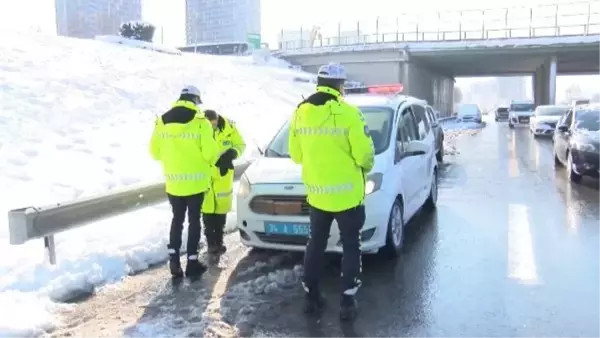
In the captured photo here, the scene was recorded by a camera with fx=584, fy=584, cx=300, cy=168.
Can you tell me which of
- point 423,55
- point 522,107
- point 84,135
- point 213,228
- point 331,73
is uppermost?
point 423,55

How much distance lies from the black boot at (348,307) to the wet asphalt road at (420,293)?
7 centimetres

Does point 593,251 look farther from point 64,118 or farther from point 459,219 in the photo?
point 64,118

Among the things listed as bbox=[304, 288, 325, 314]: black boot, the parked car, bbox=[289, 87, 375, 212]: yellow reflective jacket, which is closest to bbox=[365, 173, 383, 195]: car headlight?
the parked car

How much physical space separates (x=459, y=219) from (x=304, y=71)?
2944cm

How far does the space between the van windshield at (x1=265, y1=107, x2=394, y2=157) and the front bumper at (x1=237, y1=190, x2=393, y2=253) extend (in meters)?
0.92

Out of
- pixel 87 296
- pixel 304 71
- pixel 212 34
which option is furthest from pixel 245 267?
pixel 212 34

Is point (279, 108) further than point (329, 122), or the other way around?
point (279, 108)

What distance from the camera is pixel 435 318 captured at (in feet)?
15.6

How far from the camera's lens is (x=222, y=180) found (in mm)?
7008

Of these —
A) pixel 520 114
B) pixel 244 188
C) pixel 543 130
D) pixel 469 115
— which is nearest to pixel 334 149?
pixel 244 188

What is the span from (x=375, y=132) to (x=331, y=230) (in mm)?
1694

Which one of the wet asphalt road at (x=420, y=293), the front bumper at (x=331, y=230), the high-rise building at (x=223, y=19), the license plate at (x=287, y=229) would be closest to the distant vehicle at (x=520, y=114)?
the high-rise building at (x=223, y=19)

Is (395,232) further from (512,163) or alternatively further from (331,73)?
(512,163)

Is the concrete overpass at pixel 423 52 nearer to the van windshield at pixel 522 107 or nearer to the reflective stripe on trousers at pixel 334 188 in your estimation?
the van windshield at pixel 522 107
